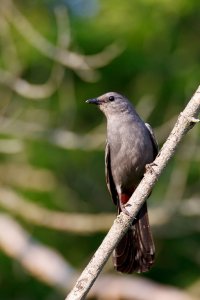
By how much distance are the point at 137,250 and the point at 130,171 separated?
0.63m

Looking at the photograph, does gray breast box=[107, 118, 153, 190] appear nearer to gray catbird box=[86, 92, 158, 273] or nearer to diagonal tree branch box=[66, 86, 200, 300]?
gray catbird box=[86, 92, 158, 273]

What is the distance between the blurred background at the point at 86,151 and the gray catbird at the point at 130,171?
238 centimetres

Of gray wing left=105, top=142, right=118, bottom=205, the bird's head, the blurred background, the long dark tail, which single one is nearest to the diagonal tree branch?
the long dark tail

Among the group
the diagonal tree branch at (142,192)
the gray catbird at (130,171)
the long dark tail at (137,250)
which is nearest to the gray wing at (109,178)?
the gray catbird at (130,171)

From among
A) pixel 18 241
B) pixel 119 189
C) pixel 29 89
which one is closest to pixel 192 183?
pixel 18 241

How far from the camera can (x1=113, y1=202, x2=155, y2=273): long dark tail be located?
23.3 ft

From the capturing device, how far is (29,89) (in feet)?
30.4

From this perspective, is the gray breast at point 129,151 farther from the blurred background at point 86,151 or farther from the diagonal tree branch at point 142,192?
the blurred background at point 86,151

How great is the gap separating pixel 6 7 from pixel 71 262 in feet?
14.4

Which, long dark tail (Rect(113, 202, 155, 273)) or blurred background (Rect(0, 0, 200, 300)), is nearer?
long dark tail (Rect(113, 202, 155, 273))

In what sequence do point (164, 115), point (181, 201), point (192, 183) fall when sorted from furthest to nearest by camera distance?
point (164, 115)
point (192, 183)
point (181, 201)

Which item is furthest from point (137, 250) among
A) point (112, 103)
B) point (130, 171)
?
point (112, 103)

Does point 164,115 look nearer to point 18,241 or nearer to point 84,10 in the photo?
point 84,10

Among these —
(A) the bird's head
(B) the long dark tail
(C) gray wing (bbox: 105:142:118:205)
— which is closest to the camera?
(B) the long dark tail
